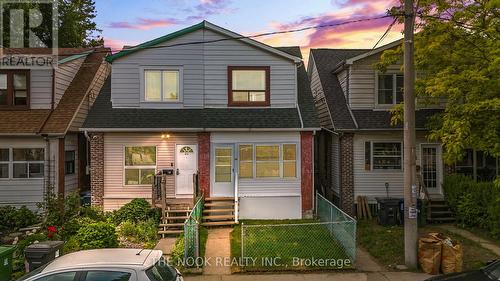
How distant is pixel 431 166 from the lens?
17922 mm

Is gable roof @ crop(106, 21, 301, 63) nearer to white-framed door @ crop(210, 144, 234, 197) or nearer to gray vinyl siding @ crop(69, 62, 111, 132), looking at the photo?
gray vinyl siding @ crop(69, 62, 111, 132)

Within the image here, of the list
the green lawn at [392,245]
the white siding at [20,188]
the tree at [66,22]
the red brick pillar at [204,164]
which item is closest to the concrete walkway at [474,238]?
the green lawn at [392,245]

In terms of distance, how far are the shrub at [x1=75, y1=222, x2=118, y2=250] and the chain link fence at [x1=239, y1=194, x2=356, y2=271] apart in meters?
3.94

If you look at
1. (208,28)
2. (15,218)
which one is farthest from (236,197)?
(15,218)

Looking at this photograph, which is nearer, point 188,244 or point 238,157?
point 188,244

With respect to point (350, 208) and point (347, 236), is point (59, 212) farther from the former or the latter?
point (350, 208)

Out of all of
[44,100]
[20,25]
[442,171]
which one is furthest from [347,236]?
[20,25]

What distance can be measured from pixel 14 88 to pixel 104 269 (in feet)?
49.0

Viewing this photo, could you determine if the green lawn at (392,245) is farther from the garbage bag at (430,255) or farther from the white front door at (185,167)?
the white front door at (185,167)

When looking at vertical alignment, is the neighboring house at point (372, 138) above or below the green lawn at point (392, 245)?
above

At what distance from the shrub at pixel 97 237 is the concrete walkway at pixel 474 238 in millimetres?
11250

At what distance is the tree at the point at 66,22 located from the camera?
97.8 feet

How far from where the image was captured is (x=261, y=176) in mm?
16719

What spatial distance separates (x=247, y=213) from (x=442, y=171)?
28.0 feet
